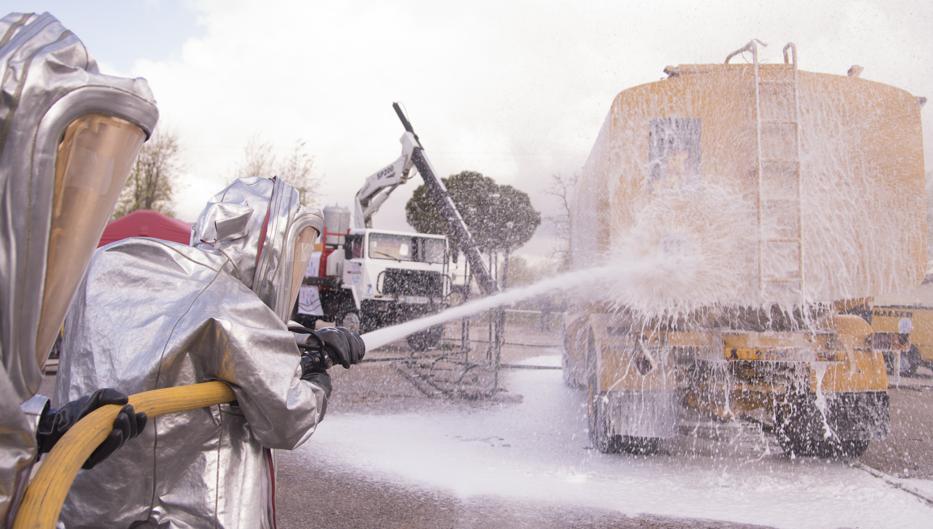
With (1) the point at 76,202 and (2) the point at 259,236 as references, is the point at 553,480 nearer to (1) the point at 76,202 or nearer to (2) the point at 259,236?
(2) the point at 259,236

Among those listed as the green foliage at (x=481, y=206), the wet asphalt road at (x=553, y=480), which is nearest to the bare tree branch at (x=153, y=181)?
the green foliage at (x=481, y=206)

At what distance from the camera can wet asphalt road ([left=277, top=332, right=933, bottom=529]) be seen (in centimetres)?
417

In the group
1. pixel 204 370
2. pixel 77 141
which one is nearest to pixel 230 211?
pixel 204 370

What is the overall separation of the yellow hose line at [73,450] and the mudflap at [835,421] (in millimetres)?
4932

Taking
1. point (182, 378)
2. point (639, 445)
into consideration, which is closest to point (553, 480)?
point (639, 445)

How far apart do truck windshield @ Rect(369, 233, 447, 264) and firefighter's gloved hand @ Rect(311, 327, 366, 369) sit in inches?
493

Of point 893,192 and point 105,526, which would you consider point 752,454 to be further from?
point 105,526

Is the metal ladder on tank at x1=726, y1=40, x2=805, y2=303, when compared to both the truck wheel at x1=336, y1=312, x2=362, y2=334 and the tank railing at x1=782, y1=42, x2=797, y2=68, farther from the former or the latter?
the truck wheel at x1=336, y1=312, x2=362, y2=334

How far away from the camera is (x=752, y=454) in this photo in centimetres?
589

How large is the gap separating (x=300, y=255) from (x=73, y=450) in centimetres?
112

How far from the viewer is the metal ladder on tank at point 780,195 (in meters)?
4.89

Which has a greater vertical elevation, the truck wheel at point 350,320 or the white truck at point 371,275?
the white truck at point 371,275

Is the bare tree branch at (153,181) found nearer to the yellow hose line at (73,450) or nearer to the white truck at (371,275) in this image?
the white truck at (371,275)

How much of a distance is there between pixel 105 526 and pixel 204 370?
1.37 feet
